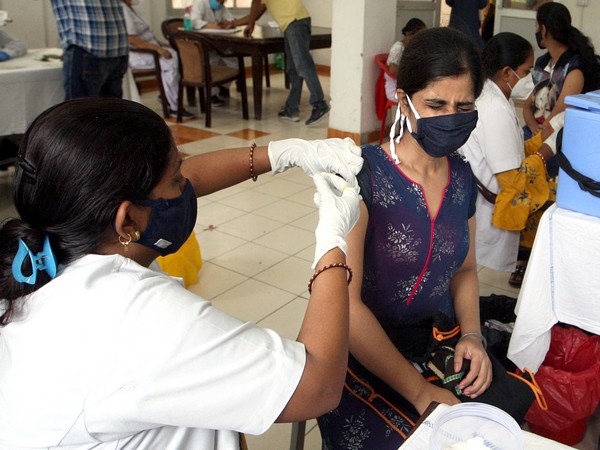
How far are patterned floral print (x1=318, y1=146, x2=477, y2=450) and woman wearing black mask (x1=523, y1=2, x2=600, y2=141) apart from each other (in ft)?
6.06

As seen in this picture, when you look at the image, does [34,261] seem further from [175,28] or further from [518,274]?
[175,28]

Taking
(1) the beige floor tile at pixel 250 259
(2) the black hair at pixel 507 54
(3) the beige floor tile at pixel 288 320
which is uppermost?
(2) the black hair at pixel 507 54

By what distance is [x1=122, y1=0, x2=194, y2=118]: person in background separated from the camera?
5.71 m

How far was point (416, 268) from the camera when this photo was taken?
139cm

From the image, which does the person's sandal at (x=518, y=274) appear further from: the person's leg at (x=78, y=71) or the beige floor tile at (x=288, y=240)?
the person's leg at (x=78, y=71)

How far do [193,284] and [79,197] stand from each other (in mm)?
1979

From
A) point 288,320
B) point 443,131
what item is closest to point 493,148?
point 443,131

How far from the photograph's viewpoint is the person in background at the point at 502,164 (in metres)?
2.27

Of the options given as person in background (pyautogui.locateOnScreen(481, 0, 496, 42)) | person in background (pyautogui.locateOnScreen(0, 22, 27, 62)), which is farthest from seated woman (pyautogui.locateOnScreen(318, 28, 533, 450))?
person in background (pyautogui.locateOnScreen(481, 0, 496, 42))

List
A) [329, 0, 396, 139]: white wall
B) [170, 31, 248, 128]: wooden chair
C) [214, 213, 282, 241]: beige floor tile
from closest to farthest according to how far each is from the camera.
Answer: [214, 213, 282, 241]: beige floor tile, [329, 0, 396, 139]: white wall, [170, 31, 248, 128]: wooden chair

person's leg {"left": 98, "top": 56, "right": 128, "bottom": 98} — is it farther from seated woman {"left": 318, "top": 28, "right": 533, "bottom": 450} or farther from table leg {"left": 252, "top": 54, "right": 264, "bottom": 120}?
seated woman {"left": 318, "top": 28, "right": 533, "bottom": 450}

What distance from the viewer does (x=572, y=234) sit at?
1.57 metres

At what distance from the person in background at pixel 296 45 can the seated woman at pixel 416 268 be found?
4289mm

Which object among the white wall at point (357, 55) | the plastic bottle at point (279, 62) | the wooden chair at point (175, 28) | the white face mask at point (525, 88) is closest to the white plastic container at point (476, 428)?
the white face mask at point (525, 88)
